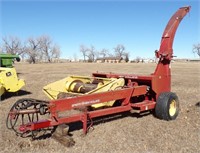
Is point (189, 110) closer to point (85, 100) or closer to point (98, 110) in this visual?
point (98, 110)

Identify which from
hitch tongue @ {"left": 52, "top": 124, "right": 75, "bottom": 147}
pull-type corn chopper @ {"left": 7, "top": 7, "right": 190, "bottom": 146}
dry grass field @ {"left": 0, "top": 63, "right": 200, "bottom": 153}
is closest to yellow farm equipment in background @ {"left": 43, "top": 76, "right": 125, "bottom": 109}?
pull-type corn chopper @ {"left": 7, "top": 7, "right": 190, "bottom": 146}

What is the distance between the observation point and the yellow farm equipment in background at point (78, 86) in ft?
20.6

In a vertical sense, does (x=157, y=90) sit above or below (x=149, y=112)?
above

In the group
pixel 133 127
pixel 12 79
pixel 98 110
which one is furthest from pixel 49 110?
pixel 12 79

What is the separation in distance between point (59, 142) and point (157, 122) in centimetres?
253

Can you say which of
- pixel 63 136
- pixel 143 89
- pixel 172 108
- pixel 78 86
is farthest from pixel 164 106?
pixel 63 136

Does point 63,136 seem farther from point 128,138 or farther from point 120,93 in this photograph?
point 120,93

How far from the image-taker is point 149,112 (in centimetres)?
725

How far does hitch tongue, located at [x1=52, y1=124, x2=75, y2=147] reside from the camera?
4812mm

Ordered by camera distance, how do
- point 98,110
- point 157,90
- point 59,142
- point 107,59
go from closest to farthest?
point 59,142, point 98,110, point 157,90, point 107,59

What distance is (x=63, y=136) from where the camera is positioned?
4945 millimetres

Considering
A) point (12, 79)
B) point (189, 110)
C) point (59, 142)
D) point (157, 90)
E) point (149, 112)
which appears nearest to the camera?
point (59, 142)

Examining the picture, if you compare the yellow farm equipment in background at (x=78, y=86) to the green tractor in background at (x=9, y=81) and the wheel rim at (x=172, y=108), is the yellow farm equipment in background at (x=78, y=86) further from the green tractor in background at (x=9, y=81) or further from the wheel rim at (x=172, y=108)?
the green tractor in background at (x=9, y=81)

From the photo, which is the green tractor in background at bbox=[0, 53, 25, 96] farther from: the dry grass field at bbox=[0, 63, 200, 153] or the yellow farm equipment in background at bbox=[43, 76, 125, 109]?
the yellow farm equipment in background at bbox=[43, 76, 125, 109]
